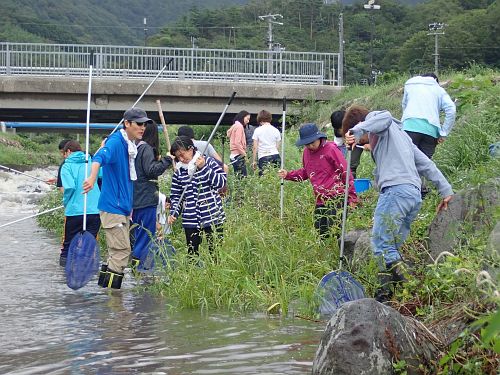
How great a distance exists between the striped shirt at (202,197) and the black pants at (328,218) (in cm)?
95

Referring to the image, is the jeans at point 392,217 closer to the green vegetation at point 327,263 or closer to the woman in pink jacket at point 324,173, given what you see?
the green vegetation at point 327,263

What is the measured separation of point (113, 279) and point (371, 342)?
4.61 m

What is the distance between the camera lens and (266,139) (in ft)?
51.8

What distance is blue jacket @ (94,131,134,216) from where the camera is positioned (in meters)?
9.45

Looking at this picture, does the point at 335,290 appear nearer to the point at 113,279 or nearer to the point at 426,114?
the point at 113,279

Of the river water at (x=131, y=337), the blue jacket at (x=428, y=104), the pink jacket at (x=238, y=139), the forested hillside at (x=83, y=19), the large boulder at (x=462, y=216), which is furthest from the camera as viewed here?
the forested hillside at (x=83, y=19)

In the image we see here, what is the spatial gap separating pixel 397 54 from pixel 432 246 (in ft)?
225

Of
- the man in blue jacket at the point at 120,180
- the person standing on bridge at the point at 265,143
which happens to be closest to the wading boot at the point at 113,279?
the man in blue jacket at the point at 120,180

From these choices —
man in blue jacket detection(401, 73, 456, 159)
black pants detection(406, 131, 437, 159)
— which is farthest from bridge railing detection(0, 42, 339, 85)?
black pants detection(406, 131, 437, 159)

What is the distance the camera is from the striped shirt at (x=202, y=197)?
9.64 meters

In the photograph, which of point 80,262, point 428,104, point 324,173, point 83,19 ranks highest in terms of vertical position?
point 83,19

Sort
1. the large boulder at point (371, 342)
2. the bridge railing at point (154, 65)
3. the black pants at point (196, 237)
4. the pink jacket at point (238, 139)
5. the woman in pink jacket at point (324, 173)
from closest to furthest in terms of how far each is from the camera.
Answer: the large boulder at point (371, 342)
the woman in pink jacket at point (324, 173)
the black pants at point (196, 237)
the pink jacket at point (238, 139)
the bridge railing at point (154, 65)

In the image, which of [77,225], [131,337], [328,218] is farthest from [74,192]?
[131,337]

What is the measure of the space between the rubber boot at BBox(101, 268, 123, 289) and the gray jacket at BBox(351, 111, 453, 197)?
3.27 m
